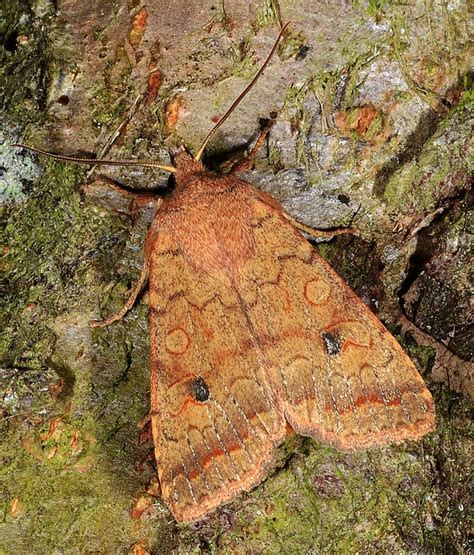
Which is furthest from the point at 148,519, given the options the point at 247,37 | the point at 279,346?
the point at 247,37

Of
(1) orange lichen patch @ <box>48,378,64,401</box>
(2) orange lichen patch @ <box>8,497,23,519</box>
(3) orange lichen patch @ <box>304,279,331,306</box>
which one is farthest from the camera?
(3) orange lichen patch @ <box>304,279,331,306</box>

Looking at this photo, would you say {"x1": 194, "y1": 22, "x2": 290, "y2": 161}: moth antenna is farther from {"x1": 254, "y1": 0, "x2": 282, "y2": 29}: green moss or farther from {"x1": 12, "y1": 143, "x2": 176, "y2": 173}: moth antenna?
{"x1": 12, "y1": 143, "x2": 176, "y2": 173}: moth antenna

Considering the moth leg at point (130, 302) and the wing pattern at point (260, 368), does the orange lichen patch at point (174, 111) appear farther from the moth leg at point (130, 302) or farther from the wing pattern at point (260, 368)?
the moth leg at point (130, 302)

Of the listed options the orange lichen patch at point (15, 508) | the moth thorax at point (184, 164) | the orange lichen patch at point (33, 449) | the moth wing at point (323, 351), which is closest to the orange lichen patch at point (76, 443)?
the orange lichen patch at point (33, 449)

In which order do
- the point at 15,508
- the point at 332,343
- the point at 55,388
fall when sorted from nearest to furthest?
the point at 15,508 → the point at 55,388 → the point at 332,343

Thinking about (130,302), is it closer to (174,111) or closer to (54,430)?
(54,430)

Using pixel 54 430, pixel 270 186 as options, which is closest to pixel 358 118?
pixel 270 186

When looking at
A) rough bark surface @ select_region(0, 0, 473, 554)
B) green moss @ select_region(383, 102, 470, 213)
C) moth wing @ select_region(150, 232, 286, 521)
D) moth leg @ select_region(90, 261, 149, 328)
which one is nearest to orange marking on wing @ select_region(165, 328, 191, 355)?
moth wing @ select_region(150, 232, 286, 521)
